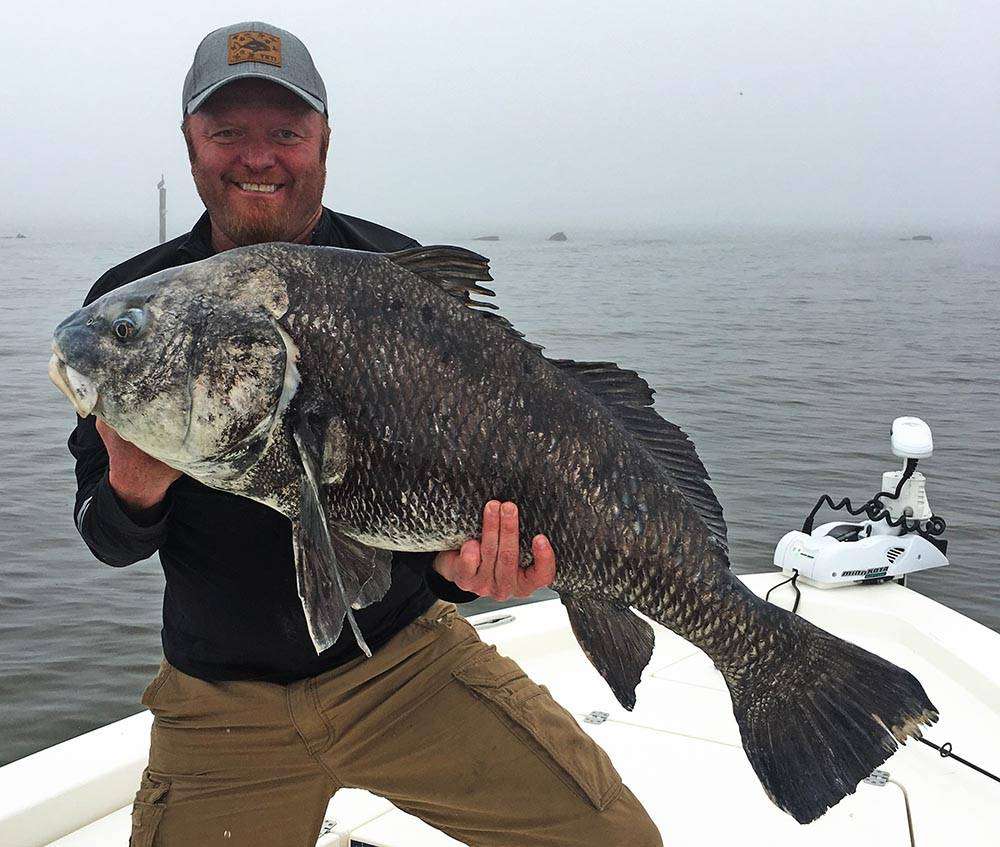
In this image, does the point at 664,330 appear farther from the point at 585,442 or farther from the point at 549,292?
the point at 585,442

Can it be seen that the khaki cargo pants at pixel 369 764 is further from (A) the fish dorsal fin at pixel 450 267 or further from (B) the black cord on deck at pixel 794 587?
(B) the black cord on deck at pixel 794 587

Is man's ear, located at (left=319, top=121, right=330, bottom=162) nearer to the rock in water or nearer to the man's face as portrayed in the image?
the man's face

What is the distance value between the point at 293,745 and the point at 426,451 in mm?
1090

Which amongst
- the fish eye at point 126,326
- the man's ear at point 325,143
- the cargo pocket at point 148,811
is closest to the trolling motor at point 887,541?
the man's ear at point 325,143

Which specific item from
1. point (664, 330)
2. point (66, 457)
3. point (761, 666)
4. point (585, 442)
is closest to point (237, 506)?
point (585, 442)

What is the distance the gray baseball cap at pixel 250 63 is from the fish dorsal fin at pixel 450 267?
2.65ft

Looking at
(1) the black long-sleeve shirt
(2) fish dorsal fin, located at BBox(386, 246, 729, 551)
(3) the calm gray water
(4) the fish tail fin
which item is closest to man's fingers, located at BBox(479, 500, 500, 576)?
(2) fish dorsal fin, located at BBox(386, 246, 729, 551)

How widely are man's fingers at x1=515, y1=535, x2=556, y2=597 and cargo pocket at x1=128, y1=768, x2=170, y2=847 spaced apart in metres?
1.21

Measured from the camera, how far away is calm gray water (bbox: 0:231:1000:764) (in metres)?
7.85

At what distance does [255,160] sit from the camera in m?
2.81

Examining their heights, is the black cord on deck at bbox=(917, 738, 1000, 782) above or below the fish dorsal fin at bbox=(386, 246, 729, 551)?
below

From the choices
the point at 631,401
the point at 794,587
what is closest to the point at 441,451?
the point at 631,401

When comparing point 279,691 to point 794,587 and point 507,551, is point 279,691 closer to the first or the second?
point 507,551

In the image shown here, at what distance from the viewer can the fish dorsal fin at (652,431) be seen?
8.11 feet
